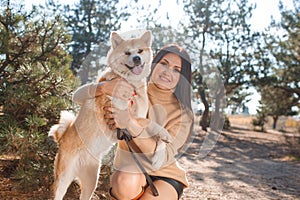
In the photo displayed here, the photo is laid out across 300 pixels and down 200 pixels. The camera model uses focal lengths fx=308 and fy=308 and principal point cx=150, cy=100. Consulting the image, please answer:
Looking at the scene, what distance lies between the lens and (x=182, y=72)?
5.45 ft

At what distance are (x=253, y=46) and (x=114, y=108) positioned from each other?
38.4 ft

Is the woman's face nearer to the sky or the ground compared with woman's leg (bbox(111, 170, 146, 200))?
nearer to the sky

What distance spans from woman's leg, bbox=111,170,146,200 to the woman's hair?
0.48 m

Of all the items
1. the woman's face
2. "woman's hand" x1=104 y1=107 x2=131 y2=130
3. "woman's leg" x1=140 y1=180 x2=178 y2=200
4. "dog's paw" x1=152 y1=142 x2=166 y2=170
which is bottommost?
"woman's leg" x1=140 y1=180 x2=178 y2=200

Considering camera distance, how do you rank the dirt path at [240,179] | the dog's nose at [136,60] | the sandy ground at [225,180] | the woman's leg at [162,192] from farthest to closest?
the dirt path at [240,179] → the sandy ground at [225,180] → the woman's leg at [162,192] → the dog's nose at [136,60]

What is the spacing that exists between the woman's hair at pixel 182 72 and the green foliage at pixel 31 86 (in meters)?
1.14

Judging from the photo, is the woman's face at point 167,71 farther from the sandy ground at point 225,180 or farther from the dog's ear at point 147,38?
the sandy ground at point 225,180

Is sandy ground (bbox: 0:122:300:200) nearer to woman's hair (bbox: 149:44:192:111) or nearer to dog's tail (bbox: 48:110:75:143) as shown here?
woman's hair (bbox: 149:44:192:111)

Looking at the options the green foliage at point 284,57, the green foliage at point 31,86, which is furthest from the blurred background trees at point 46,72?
the green foliage at point 284,57

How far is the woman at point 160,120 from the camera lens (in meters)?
1.50

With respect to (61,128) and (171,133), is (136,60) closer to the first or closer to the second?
(171,133)

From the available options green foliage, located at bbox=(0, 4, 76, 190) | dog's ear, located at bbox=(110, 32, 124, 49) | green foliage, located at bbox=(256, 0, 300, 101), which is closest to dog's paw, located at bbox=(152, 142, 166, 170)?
dog's ear, located at bbox=(110, 32, 124, 49)

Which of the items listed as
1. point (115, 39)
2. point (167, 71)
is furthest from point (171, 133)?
point (115, 39)

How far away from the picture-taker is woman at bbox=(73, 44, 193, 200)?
4.92ft
